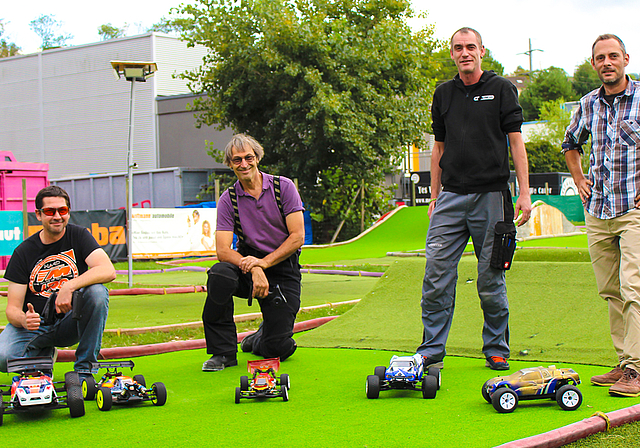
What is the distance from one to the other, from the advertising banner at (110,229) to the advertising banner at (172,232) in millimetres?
488

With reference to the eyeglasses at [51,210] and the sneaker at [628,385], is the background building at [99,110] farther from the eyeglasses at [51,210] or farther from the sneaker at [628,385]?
the sneaker at [628,385]

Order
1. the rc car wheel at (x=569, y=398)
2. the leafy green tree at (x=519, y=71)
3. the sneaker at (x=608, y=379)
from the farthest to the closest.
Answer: the leafy green tree at (x=519, y=71), the sneaker at (x=608, y=379), the rc car wheel at (x=569, y=398)

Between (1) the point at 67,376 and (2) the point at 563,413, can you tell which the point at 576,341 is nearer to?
(2) the point at 563,413

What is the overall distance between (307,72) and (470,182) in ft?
61.4

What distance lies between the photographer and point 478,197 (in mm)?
4152

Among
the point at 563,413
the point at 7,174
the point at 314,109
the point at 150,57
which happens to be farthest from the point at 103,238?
the point at 150,57

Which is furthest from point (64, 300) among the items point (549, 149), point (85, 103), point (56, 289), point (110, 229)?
point (549, 149)

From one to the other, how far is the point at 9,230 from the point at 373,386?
14256 millimetres

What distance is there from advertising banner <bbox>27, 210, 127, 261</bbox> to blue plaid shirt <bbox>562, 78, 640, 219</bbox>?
632 inches

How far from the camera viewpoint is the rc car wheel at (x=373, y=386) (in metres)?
3.55

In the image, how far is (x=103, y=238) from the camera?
722 inches

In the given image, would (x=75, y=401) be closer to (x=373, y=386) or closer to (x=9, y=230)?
(x=373, y=386)

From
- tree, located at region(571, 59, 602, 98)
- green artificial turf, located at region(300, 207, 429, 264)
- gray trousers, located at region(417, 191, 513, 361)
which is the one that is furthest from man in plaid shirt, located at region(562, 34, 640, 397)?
tree, located at region(571, 59, 602, 98)

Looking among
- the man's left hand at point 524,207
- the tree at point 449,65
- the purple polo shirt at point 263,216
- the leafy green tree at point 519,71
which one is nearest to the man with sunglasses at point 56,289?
the purple polo shirt at point 263,216
